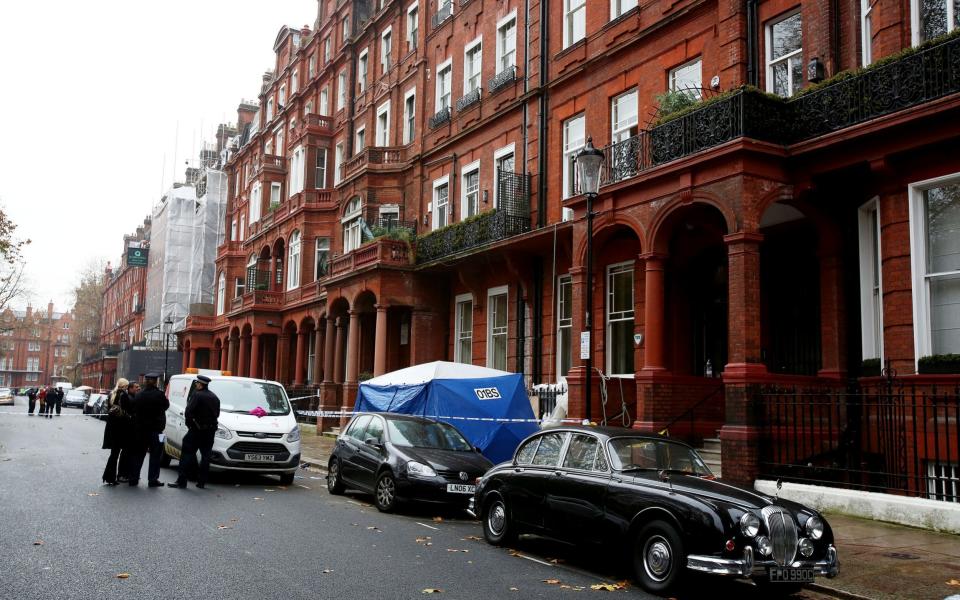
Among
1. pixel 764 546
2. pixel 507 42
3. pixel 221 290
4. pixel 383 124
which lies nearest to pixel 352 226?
pixel 383 124

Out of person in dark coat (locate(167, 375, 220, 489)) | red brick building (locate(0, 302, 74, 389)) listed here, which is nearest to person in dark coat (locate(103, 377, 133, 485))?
person in dark coat (locate(167, 375, 220, 489))

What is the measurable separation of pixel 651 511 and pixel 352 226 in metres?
25.7

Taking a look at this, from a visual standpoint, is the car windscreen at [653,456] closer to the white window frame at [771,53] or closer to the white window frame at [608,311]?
the white window frame at [771,53]

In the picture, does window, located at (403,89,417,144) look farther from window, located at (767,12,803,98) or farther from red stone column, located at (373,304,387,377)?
window, located at (767,12,803,98)

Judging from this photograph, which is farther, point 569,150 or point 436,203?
point 436,203

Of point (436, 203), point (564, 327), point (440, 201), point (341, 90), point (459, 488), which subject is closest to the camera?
point (459, 488)

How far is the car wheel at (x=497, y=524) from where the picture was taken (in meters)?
9.73

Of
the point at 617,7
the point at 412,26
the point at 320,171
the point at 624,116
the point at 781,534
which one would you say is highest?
the point at 412,26

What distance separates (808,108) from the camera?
1353 centimetres

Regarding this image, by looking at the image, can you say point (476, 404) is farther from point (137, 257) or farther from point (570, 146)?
point (137, 257)

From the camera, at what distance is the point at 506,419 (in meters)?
16.6

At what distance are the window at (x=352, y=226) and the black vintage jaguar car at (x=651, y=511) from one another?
21878mm

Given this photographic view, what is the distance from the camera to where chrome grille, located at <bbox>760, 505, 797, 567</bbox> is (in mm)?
7246

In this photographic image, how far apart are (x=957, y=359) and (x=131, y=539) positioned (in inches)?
437
